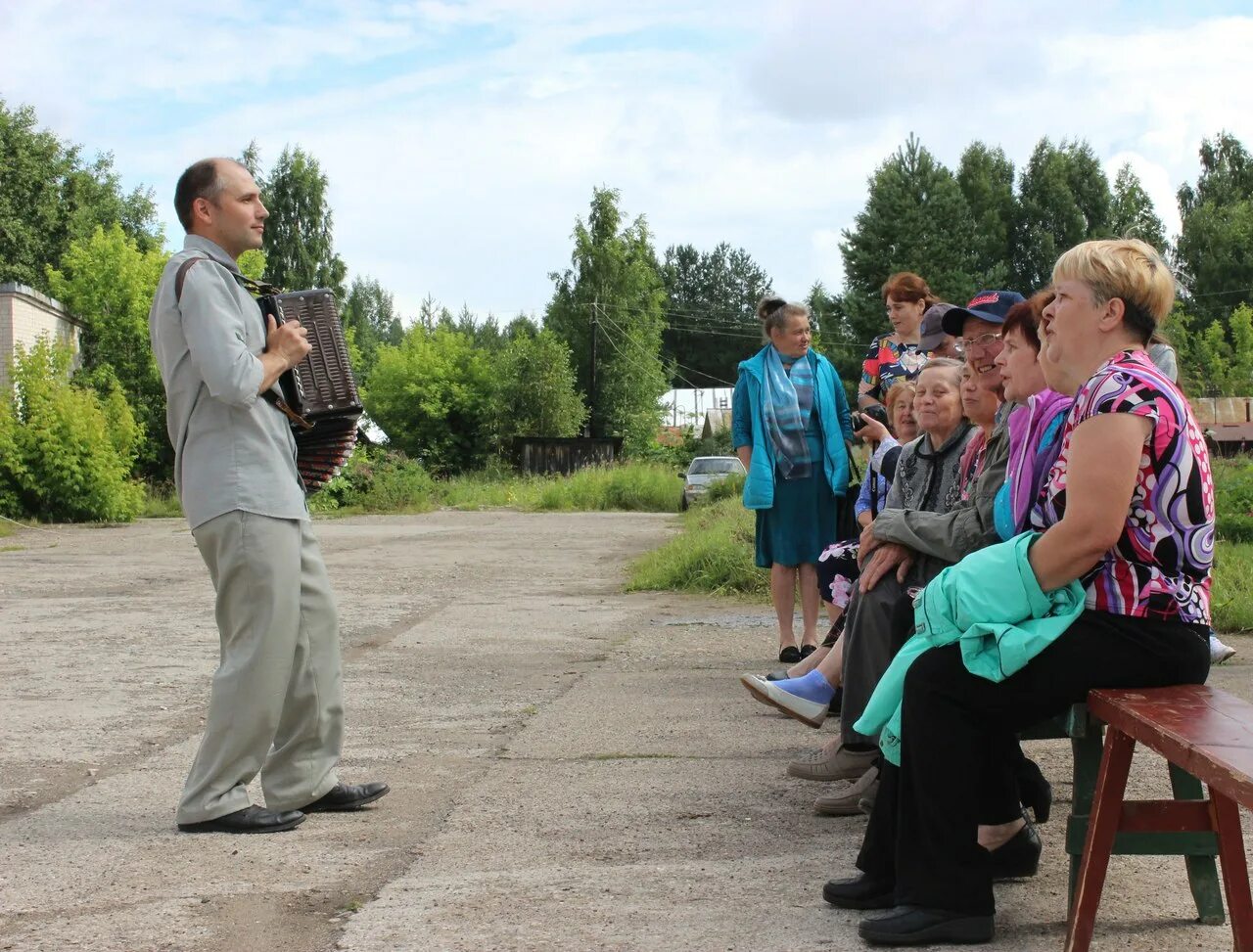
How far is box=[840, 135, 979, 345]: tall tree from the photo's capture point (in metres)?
49.7

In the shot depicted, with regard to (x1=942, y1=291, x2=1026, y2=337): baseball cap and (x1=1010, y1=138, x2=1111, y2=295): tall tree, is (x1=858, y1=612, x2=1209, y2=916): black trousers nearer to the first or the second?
(x1=942, y1=291, x2=1026, y2=337): baseball cap

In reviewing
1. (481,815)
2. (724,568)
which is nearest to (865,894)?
(481,815)

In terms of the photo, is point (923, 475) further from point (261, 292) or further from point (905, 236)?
point (905, 236)

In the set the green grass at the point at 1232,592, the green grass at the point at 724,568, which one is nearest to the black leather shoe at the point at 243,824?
the green grass at the point at 1232,592

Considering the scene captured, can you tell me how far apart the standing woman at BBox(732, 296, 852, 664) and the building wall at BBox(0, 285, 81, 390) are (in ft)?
77.3

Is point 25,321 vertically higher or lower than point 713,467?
higher

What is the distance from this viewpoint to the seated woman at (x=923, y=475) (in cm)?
484

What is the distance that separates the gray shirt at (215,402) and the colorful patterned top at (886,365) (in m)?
3.53

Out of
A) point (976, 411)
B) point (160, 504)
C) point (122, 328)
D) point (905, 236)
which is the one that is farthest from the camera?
point (905, 236)

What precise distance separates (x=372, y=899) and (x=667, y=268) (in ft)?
366

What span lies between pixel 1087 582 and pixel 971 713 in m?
0.40

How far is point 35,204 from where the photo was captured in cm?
5438

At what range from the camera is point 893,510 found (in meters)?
4.51

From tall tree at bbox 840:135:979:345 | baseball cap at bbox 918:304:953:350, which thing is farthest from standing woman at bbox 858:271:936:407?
tall tree at bbox 840:135:979:345
